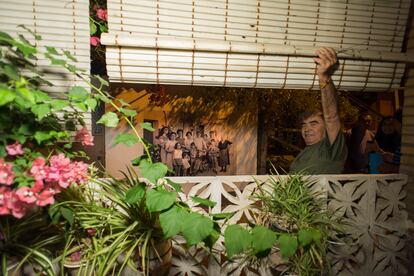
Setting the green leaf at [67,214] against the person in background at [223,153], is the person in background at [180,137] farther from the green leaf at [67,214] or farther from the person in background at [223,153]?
the green leaf at [67,214]

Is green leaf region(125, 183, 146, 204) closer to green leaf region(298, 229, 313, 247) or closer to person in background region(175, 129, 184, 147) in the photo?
green leaf region(298, 229, 313, 247)

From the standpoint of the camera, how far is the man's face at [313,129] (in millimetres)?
2523

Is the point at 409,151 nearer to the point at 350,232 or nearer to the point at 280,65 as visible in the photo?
the point at 350,232

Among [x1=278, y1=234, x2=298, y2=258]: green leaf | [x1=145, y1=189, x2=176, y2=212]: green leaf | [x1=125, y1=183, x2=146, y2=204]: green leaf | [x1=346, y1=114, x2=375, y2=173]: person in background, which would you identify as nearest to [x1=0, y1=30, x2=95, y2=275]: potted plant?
[x1=125, y1=183, x2=146, y2=204]: green leaf

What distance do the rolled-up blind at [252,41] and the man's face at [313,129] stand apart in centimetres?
51

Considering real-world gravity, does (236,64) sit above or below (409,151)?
above

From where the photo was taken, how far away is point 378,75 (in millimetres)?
2092

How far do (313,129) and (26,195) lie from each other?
2246 mm

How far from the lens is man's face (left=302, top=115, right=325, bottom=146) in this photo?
8.28 ft

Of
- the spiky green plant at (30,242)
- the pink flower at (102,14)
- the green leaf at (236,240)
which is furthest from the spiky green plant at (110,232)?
the pink flower at (102,14)

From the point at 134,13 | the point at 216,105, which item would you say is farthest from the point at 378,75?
the point at 216,105

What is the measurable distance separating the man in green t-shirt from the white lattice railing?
0.79 feet

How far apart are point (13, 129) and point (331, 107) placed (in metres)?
2.07

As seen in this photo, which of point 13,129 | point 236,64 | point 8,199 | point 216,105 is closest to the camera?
point 8,199
